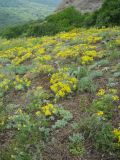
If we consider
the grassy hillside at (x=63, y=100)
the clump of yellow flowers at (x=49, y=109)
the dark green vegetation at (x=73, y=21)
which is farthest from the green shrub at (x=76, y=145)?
the dark green vegetation at (x=73, y=21)

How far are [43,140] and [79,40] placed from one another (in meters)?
6.66

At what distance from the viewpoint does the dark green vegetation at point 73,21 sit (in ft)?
70.6

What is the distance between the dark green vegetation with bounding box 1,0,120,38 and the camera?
847 inches

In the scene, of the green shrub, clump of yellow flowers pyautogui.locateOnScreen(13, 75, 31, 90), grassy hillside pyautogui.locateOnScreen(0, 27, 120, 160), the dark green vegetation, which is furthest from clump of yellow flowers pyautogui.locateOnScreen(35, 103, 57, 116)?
the dark green vegetation

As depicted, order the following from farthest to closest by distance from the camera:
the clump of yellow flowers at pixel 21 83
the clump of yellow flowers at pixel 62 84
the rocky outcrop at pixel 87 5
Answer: the rocky outcrop at pixel 87 5
the clump of yellow flowers at pixel 21 83
the clump of yellow flowers at pixel 62 84

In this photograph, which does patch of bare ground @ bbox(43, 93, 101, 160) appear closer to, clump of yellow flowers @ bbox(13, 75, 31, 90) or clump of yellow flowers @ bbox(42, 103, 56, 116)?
clump of yellow flowers @ bbox(42, 103, 56, 116)

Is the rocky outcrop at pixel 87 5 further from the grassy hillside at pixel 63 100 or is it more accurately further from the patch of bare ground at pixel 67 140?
the patch of bare ground at pixel 67 140

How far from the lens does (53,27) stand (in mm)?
26547

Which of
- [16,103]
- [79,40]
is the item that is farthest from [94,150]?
[79,40]

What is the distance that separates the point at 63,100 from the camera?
11.0m

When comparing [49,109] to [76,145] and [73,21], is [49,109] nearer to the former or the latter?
[76,145]

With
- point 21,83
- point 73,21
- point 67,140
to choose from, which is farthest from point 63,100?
point 73,21

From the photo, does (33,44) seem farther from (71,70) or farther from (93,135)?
(93,135)

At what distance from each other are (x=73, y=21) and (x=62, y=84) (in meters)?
17.6
